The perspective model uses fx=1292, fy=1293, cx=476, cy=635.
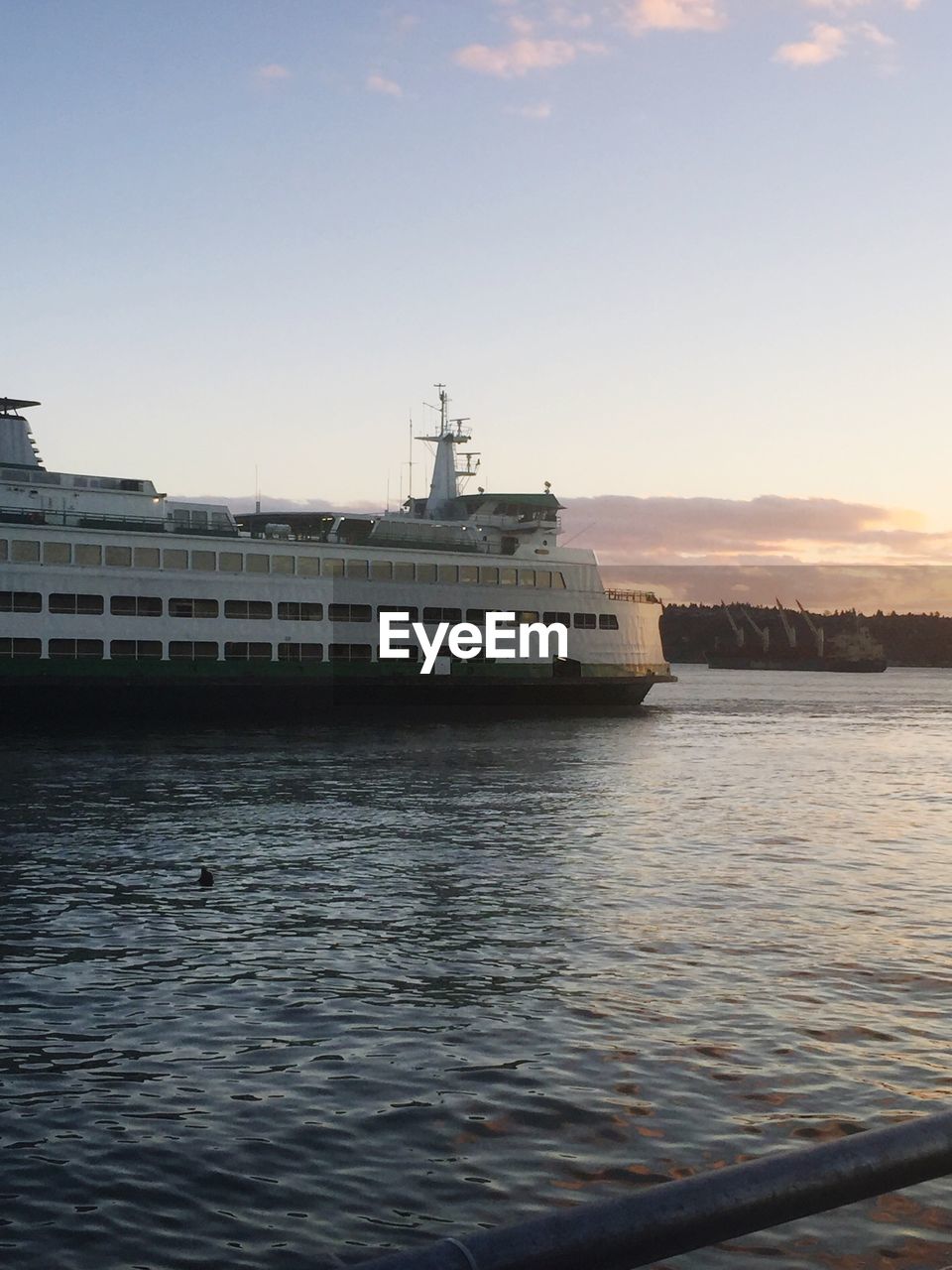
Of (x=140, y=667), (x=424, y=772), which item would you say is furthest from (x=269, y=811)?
(x=140, y=667)

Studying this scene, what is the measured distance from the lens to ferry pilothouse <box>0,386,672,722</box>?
61375 mm

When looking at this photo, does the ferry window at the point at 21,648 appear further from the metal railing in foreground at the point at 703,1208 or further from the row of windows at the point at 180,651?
the metal railing in foreground at the point at 703,1208

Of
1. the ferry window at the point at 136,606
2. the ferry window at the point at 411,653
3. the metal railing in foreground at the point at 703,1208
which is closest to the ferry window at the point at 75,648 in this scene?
the ferry window at the point at 136,606

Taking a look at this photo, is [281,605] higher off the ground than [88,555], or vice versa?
[88,555]

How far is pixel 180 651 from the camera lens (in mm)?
64625

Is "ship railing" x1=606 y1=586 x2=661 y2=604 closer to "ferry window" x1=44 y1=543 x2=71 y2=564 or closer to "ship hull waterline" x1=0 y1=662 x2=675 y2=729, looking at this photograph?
"ship hull waterline" x1=0 y1=662 x2=675 y2=729

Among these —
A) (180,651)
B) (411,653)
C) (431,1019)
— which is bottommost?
(431,1019)

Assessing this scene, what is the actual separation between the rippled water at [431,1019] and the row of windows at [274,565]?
31.1m

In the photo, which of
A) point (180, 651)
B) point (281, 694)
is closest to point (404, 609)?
point (281, 694)

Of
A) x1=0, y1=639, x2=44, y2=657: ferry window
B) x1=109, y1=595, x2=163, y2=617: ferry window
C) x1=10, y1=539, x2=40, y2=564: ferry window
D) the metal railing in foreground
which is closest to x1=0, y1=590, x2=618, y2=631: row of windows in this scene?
x1=109, y1=595, x2=163, y2=617: ferry window

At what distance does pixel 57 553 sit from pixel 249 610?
10.0 meters

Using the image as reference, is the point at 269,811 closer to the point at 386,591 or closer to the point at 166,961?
the point at 166,961

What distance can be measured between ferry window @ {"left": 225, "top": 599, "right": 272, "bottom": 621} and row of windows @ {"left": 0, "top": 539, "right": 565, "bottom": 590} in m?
1.75

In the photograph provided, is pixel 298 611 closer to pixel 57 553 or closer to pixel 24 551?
pixel 57 553
